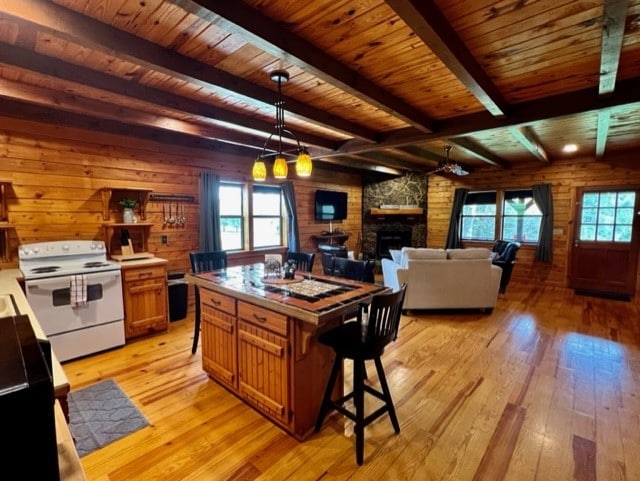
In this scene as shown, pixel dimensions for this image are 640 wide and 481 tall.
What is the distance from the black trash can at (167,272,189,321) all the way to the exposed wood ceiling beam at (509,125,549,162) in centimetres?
439

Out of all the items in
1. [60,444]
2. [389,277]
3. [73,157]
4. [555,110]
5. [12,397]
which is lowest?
[389,277]

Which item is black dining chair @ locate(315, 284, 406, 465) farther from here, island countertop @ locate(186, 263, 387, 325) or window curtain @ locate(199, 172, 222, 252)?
window curtain @ locate(199, 172, 222, 252)

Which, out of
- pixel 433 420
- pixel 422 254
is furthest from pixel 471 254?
pixel 433 420

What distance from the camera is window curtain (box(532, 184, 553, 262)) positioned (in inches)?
247

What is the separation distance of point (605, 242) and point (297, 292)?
6438 mm

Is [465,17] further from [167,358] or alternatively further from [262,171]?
[167,358]

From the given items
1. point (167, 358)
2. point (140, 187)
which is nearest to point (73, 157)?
point (140, 187)

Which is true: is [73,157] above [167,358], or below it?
above

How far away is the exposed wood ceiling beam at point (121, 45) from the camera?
1613 millimetres

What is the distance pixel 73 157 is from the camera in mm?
3559

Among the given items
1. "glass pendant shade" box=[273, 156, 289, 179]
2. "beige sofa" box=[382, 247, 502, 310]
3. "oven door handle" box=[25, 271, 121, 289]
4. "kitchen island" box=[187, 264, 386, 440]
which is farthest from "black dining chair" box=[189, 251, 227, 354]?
"beige sofa" box=[382, 247, 502, 310]

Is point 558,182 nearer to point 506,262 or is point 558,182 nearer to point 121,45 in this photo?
point 506,262

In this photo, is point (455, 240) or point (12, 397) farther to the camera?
point (455, 240)

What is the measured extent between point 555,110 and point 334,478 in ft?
11.4
